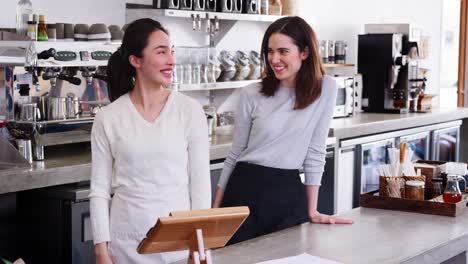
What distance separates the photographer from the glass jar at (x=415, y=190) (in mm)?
3145

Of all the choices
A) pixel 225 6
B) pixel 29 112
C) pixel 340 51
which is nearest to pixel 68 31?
pixel 29 112

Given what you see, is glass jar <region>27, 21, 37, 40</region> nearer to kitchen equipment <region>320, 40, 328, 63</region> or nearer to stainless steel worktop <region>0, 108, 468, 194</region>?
stainless steel worktop <region>0, 108, 468, 194</region>

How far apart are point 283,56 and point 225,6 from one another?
2.23m

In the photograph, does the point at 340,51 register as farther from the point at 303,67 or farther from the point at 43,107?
the point at 303,67

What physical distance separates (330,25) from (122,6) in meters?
2.56

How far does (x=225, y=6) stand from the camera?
17.1 ft

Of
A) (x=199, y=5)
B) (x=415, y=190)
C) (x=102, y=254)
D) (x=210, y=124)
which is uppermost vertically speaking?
(x=199, y=5)

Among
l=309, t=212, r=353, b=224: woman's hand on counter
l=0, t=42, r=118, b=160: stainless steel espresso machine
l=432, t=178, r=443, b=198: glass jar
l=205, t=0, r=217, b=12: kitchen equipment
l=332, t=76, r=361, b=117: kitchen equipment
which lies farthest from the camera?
l=332, t=76, r=361, b=117: kitchen equipment

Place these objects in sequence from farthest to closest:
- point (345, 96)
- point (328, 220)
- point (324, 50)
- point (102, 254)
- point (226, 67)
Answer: point (324, 50) < point (345, 96) < point (226, 67) < point (328, 220) < point (102, 254)

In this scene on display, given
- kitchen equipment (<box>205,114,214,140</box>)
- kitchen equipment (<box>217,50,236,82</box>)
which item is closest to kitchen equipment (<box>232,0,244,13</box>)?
kitchen equipment (<box>217,50,236,82</box>)

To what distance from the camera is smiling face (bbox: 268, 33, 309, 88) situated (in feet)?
10.0

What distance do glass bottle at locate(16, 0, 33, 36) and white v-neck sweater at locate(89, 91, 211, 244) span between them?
1.48m

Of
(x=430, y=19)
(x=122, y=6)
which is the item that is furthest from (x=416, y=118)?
(x=122, y=6)

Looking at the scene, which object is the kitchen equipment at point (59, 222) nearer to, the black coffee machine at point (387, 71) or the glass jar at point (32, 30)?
the glass jar at point (32, 30)
